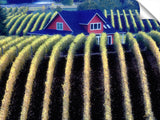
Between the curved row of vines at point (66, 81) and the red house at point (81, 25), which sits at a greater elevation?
the red house at point (81, 25)

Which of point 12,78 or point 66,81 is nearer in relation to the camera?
point 66,81

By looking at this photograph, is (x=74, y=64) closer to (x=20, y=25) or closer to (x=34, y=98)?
(x=34, y=98)

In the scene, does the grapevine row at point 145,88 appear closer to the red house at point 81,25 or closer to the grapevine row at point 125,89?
the grapevine row at point 125,89

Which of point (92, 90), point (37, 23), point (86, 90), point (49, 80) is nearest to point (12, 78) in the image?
point (49, 80)

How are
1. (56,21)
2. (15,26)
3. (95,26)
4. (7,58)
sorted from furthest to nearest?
(15,26) → (56,21) → (95,26) → (7,58)

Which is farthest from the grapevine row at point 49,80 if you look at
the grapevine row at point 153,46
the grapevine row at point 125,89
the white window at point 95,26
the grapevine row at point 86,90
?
the white window at point 95,26

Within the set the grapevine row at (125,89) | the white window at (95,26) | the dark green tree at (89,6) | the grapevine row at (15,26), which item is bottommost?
the grapevine row at (125,89)

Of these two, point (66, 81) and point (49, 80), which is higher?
point (49, 80)

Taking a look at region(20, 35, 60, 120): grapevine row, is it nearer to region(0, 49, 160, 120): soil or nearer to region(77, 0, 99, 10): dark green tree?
region(0, 49, 160, 120): soil

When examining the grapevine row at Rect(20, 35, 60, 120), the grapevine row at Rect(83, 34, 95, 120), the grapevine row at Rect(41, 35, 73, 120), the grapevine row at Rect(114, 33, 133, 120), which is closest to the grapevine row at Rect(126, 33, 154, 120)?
the grapevine row at Rect(114, 33, 133, 120)

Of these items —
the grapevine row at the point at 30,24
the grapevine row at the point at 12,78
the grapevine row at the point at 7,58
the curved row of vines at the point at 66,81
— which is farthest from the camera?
the grapevine row at the point at 30,24

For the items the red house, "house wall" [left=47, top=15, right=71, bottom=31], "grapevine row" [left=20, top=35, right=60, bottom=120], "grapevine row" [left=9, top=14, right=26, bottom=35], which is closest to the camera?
"grapevine row" [left=20, top=35, right=60, bottom=120]

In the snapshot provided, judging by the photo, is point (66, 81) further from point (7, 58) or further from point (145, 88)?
point (7, 58)

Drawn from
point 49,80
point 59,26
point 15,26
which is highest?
point 15,26
